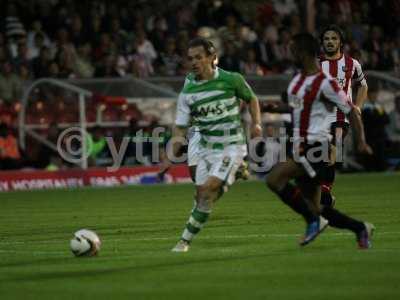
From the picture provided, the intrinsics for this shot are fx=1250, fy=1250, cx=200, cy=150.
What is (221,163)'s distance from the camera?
12977 mm

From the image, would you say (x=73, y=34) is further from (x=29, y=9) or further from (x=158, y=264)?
(x=158, y=264)

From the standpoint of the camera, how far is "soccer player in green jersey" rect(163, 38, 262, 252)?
42.5ft

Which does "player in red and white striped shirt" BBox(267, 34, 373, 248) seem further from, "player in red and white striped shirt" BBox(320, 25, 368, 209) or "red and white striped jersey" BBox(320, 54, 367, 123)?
"red and white striped jersey" BBox(320, 54, 367, 123)

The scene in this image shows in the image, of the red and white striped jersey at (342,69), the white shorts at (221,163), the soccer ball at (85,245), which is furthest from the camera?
the red and white striped jersey at (342,69)

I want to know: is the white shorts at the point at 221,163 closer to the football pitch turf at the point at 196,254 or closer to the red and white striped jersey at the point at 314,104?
the red and white striped jersey at the point at 314,104

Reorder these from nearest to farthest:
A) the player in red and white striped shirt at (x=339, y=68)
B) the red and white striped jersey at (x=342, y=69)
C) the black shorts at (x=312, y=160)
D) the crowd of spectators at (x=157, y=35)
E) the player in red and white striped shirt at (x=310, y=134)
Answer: the player in red and white striped shirt at (x=310, y=134), the black shorts at (x=312, y=160), the player in red and white striped shirt at (x=339, y=68), the red and white striped jersey at (x=342, y=69), the crowd of spectators at (x=157, y=35)

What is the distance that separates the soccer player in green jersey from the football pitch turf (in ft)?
1.68

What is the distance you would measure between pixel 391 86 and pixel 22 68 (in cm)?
890

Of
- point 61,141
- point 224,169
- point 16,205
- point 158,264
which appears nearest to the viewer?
point 158,264

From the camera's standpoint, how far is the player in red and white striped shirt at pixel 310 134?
12.7 m

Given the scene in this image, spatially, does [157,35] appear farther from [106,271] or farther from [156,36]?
[106,271]

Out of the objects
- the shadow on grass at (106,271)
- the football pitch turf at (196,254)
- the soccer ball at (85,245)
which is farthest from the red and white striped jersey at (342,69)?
the soccer ball at (85,245)

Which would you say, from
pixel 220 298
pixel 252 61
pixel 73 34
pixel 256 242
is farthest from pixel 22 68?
pixel 220 298

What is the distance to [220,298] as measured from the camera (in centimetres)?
933
